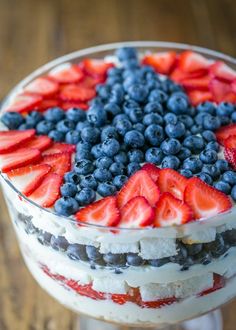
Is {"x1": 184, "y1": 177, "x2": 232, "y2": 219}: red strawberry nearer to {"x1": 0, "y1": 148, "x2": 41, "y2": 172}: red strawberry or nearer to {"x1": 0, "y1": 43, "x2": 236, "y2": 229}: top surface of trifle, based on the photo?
{"x1": 0, "y1": 43, "x2": 236, "y2": 229}: top surface of trifle

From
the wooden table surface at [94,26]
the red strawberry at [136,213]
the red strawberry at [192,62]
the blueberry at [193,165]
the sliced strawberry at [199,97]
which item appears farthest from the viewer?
the wooden table surface at [94,26]

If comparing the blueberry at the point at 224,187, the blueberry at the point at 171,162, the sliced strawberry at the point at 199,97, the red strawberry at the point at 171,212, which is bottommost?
the red strawberry at the point at 171,212

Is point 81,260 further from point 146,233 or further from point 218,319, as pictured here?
point 218,319

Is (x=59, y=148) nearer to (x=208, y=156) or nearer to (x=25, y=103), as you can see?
(x=25, y=103)

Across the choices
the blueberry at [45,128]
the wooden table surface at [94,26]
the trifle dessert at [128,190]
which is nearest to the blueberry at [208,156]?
the trifle dessert at [128,190]

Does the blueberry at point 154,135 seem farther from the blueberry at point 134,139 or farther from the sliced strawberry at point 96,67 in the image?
the sliced strawberry at point 96,67

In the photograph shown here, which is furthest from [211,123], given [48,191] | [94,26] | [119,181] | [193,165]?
[94,26]
